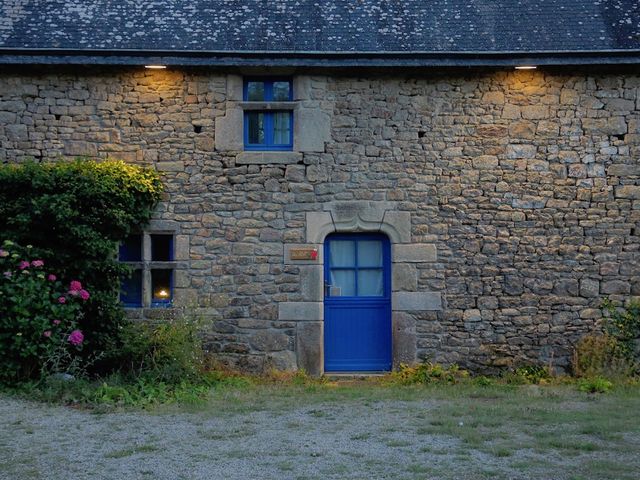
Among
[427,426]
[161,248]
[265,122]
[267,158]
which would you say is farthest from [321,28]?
→ [427,426]

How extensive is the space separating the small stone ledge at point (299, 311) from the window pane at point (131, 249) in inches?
77.8

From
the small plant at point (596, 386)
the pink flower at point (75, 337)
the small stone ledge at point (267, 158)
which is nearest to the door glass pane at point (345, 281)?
the small stone ledge at point (267, 158)

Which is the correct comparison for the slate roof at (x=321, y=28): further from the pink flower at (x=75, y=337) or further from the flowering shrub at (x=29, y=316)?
the pink flower at (x=75, y=337)

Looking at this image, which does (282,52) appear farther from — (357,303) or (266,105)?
(357,303)

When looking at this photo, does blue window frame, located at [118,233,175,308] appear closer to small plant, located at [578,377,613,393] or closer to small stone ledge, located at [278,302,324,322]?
small stone ledge, located at [278,302,324,322]

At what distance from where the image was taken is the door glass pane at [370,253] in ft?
34.0

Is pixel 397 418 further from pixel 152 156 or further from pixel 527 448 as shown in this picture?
pixel 152 156

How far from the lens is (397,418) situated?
7.56 m

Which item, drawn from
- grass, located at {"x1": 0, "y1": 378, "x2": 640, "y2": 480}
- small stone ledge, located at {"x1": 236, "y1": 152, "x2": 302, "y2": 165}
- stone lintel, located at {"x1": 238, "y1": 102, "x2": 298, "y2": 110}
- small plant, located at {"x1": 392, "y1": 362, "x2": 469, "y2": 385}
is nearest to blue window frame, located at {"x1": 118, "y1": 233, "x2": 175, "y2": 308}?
small stone ledge, located at {"x1": 236, "y1": 152, "x2": 302, "y2": 165}

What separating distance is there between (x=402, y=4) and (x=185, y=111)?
3302 mm

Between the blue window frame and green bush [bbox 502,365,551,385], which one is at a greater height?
the blue window frame

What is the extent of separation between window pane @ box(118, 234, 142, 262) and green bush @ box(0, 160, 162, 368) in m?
0.35

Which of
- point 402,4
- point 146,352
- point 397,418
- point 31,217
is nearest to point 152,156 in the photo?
point 31,217

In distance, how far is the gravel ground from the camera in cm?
566
